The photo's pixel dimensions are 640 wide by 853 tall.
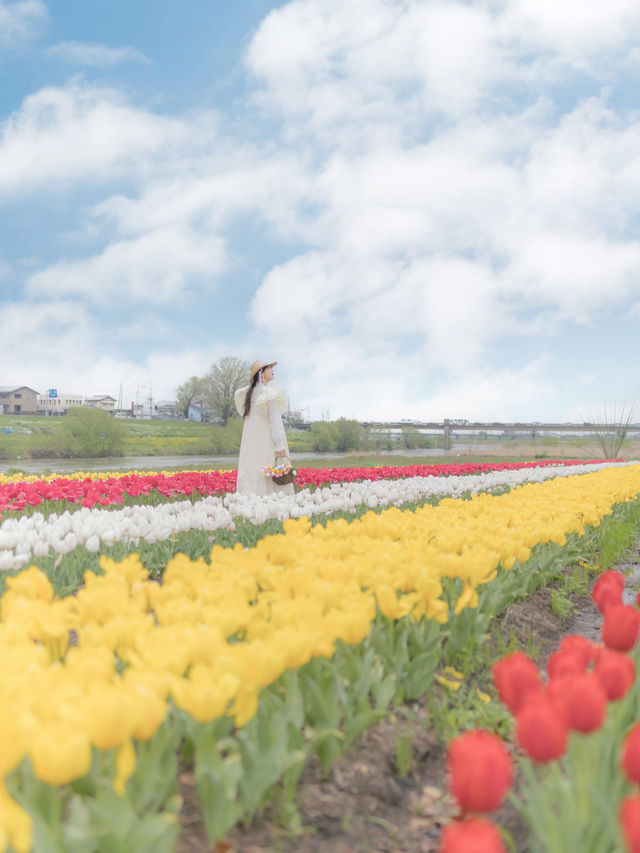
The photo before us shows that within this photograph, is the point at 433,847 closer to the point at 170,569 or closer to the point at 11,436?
the point at 170,569

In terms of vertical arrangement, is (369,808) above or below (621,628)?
below

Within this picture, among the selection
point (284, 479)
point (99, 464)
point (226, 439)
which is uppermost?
point (226, 439)

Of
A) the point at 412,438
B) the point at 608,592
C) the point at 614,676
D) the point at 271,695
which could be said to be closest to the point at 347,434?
the point at 412,438

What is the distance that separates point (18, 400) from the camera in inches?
3201

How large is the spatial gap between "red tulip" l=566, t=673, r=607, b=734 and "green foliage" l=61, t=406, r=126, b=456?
958 inches

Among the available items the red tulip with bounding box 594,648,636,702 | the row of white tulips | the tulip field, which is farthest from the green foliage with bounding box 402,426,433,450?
the red tulip with bounding box 594,648,636,702

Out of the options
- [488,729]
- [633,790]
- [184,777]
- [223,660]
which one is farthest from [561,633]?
[223,660]

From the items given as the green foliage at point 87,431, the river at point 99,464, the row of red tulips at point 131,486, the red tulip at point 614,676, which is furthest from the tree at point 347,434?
the red tulip at point 614,676

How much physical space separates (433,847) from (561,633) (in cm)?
231

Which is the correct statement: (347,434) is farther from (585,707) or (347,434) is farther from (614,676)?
(585,707)

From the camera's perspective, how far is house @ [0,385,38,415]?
3093 inches

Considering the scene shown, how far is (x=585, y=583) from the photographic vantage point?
476cm

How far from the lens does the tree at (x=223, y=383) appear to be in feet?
132

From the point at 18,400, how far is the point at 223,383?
168 feet
